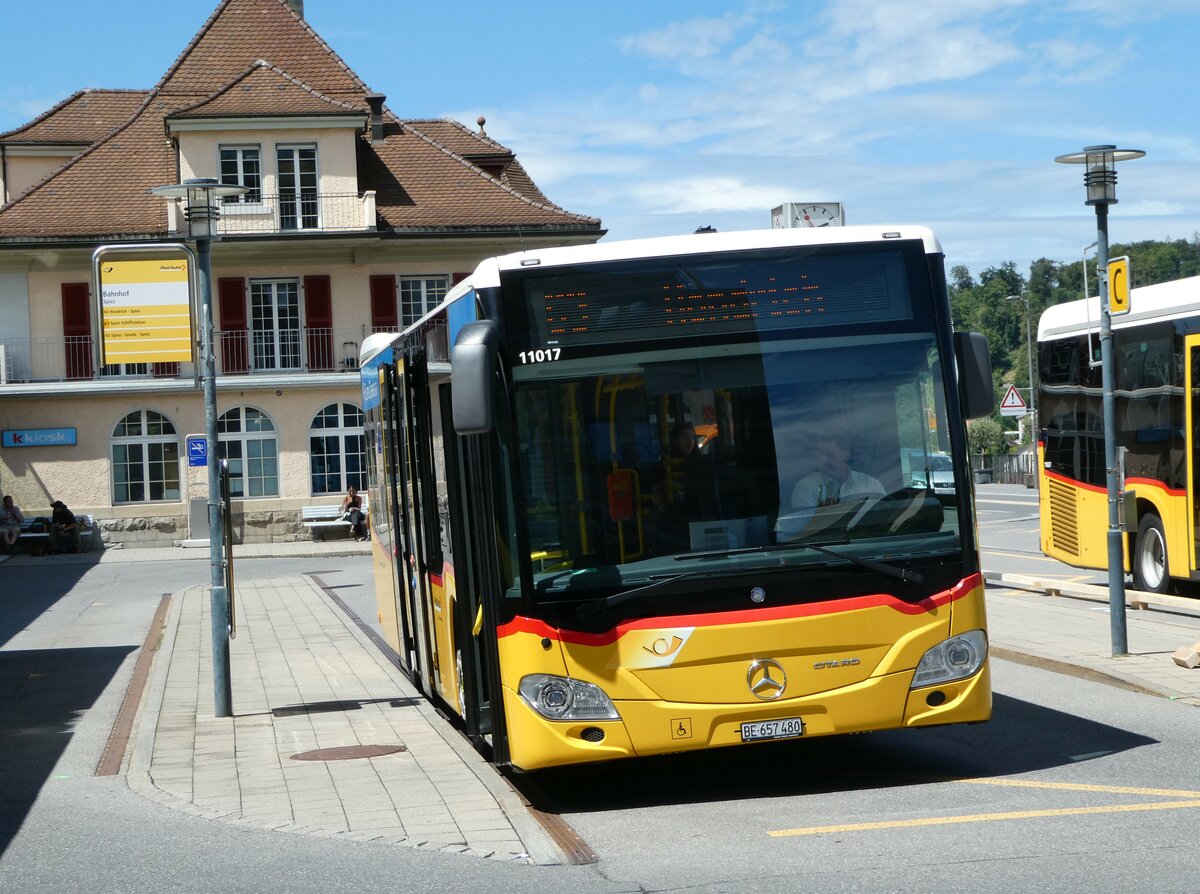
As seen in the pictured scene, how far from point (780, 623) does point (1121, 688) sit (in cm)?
479

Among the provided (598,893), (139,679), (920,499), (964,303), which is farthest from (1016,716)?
(964,303)

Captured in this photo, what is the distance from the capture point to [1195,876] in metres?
6.36

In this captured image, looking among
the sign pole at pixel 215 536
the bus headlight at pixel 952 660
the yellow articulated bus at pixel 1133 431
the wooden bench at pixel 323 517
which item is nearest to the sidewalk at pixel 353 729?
the sign pole at pixel 215 536

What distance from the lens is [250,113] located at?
141 ft

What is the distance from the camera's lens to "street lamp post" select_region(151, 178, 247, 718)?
41.7ft

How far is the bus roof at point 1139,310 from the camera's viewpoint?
1741cm

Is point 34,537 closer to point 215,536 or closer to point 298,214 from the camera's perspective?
point 298,214

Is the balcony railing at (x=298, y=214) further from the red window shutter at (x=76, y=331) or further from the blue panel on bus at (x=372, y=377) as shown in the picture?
the blue panel on bus at (x=372, y=377)

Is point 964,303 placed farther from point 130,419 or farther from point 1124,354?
point 1124,354

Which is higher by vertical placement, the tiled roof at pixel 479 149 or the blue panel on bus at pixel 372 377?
the tiled roof at pixel 479 149

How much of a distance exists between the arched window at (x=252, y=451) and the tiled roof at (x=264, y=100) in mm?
7816

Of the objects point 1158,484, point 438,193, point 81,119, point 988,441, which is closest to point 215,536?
point 1158,484

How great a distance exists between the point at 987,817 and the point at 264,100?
38881 mm

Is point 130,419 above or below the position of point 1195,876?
above
